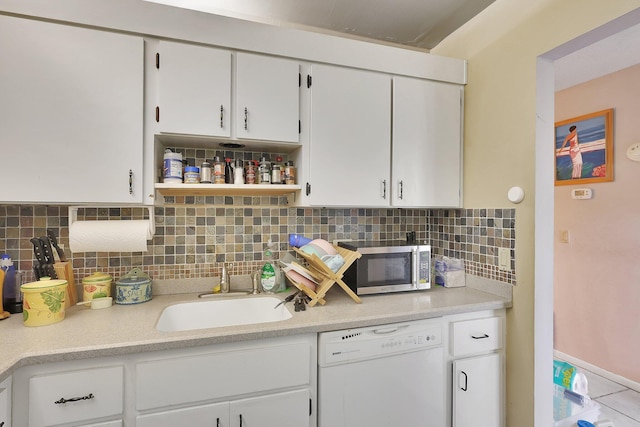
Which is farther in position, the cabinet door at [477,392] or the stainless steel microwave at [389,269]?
the stainless steel microwave at [389,269]

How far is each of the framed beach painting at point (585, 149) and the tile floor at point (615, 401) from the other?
1.62 m

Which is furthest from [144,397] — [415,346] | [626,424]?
[626,424]

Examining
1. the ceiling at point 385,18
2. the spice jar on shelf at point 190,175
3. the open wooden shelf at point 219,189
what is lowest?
the open wooden shelf at point 219,189

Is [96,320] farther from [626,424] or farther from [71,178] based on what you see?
[626,424]

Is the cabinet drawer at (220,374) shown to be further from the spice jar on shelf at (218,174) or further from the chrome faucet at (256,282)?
the spice jar on shelf at (218,174)

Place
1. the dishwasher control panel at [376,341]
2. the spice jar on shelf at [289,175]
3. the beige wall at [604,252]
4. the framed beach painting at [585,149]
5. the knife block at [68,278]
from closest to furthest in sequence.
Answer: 1. the dishwasher control panel at [376,341]
2. the knife block at [68,278]
3. the spice jar on shelf at [289,175]
4. the beige wall at [604,252]
5. the framed beach painting at [585,149]

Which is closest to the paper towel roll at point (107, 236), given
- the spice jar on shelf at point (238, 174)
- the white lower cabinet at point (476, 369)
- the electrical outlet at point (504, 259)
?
the spice jar on shelf at point (238, 174)

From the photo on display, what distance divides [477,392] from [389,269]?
717 millimetres

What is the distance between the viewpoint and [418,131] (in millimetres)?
1791

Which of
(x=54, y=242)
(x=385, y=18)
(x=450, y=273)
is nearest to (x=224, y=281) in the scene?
(x=54, y=242)

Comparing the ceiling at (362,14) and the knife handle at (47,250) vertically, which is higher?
the ceiling at (362,14)

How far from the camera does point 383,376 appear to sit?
1.38 meters

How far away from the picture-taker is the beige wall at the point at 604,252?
2395 millimetres

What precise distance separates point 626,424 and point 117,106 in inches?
136
